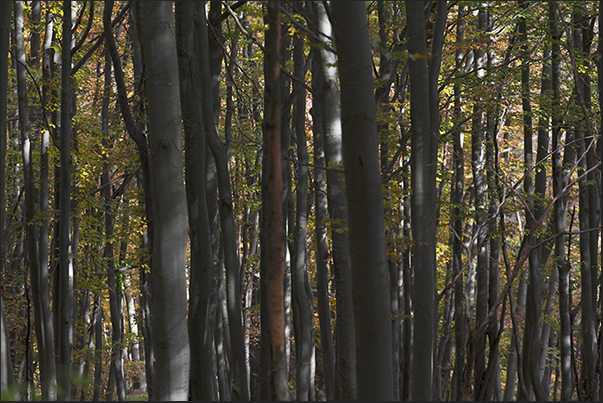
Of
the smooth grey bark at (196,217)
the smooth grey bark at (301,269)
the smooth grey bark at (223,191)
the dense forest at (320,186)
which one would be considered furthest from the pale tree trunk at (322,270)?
the smooth grey bark at (196,217)

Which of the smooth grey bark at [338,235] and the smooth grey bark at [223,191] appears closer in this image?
the smooth grey bark at [338,235]

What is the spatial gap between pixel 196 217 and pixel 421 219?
223 centimetres

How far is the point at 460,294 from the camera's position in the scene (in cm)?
1098

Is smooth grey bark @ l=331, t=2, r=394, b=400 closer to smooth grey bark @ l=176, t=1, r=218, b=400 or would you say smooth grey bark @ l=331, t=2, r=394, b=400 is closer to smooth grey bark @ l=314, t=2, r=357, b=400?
smooth grey bark @ l=314, t=2, r=357, b=400

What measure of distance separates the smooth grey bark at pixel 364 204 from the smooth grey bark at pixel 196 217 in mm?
3020

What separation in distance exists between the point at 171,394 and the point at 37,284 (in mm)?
6249

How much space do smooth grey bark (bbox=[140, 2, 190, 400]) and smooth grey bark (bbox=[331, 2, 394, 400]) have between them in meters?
0.92

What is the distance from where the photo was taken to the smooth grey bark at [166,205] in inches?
120

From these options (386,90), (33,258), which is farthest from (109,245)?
(386,90)

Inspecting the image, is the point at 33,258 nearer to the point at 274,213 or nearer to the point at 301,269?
the point at 301,269

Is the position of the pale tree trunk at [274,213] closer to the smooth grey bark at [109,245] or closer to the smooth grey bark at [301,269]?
the smooth grey bark at [301,269]

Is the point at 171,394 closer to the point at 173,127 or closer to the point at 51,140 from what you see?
the point at 173,127

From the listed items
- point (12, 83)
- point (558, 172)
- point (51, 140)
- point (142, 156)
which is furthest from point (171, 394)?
point (12, 83)

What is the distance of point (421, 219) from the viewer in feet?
16.0
